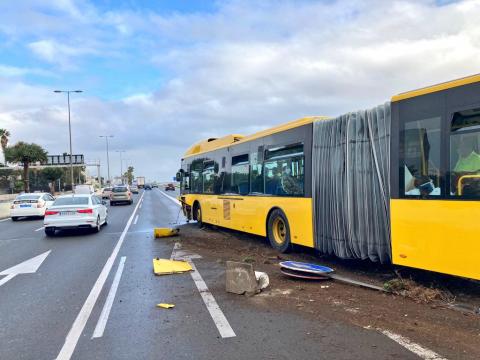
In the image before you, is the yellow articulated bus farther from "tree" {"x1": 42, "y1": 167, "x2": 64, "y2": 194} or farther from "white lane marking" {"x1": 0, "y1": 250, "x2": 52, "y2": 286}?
"tree" {"x1": 42, "y1": 167, "x2": 64, "y2": 194}

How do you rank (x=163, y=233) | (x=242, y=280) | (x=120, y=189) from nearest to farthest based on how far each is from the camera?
(x=242, y=280), (x=163, y=233), (x=120, y=189)

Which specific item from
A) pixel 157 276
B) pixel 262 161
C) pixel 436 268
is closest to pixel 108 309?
pixel 157 276

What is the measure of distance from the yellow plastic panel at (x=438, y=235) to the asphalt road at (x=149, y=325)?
1.79 meters

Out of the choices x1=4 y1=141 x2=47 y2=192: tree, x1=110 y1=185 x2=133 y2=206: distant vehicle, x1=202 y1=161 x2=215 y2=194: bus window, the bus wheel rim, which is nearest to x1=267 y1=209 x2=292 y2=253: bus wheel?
the bus wheel rim

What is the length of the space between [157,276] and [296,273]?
8.57 feet

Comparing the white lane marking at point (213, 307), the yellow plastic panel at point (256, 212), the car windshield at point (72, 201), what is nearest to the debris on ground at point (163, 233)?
the yellow plastic panel at point (256, 212)

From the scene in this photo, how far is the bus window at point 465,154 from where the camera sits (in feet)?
19.1

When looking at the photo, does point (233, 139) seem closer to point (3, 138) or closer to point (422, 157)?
point (422, 157)

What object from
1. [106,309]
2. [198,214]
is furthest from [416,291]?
[198,214]

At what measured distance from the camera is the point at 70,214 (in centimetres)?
1547

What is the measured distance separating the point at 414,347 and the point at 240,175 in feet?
28.6

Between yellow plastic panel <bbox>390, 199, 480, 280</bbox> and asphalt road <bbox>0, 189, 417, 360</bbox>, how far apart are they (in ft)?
5.88

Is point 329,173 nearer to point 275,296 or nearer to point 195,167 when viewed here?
point 275,296

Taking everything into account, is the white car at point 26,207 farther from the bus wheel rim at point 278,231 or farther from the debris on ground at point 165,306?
the debris on ground at point 165,306
